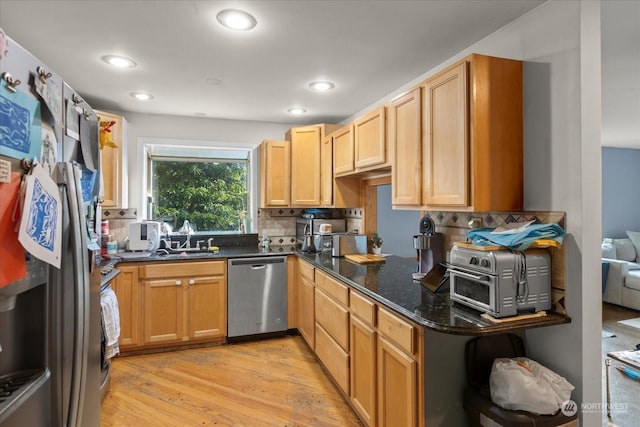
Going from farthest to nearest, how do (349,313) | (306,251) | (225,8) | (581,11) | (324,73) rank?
(306,251) → (324,73) → (349,313) → (225,8) → (581,11)

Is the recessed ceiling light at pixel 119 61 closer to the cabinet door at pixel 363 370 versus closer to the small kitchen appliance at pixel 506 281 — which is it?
the cabinet door at pixel 363 370

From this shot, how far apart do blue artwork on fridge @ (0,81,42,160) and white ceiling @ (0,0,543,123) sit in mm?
1218

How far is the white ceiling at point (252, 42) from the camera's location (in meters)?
1.77

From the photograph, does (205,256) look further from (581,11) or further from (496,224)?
(581,11)

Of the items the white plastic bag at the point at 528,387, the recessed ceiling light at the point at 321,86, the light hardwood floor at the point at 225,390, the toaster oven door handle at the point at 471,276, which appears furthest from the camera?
the recessed ceiling light at the point at 321,86

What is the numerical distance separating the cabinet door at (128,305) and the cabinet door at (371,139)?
91.8 inches

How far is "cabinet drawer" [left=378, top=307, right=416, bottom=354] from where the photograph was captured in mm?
1586

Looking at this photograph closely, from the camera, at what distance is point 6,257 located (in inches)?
28.6

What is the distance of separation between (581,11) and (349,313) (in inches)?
79.4

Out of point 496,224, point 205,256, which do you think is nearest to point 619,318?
point 496,224

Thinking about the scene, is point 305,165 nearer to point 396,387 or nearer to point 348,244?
point 348,244

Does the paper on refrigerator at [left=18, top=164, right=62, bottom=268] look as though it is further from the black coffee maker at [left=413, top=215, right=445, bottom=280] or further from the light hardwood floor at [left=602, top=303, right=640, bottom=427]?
the light hardwood floor at [left=602, top=303, right=640, bottom=427]

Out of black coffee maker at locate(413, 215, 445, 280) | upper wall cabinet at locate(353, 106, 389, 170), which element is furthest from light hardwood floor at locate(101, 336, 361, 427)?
upper wall cabinet at locate(353, 106, 389, 170)

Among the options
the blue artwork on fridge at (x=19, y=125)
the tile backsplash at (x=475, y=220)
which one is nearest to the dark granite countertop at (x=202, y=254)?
the tile backsplash at (x=475, y=220)
